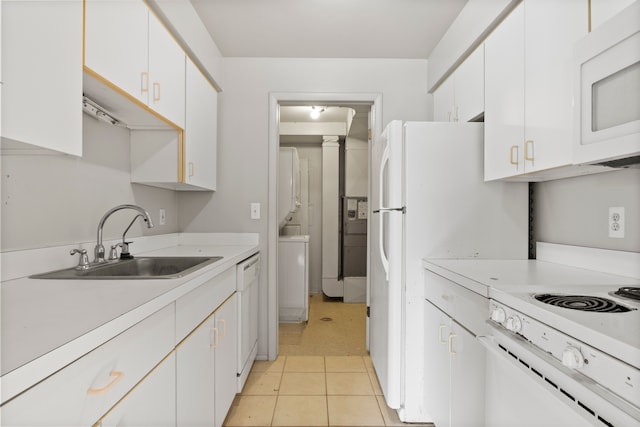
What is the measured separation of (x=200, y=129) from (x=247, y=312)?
4.08 feet

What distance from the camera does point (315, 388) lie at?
86.4 inches

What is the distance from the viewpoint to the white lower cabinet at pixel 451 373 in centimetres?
125

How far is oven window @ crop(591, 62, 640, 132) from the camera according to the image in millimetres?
871

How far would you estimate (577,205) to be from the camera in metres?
1.56

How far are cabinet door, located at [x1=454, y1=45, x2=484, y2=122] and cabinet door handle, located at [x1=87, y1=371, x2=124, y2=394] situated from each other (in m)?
1.99

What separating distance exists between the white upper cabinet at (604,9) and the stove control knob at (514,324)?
101 centimetres

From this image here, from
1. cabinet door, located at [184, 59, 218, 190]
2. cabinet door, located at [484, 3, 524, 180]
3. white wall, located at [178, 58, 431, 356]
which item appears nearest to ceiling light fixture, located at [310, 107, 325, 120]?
white wall, located at [178, 58, 431, 356]

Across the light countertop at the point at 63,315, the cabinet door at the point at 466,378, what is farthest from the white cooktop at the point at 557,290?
the light countertop at the point at 63,315

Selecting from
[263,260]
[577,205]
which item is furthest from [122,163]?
[577,205]

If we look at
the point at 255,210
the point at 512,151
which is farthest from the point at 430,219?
the point at 255,210

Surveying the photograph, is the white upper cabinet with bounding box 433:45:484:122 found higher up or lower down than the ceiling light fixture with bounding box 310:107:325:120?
lower down

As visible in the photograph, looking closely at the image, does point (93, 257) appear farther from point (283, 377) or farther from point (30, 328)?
point (283, 377)

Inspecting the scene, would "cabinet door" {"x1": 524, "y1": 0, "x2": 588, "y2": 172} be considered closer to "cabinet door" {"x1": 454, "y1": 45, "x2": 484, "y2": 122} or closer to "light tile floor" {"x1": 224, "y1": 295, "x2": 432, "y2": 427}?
"cabinet door" {"x1": 454, "y1": 45, "x2": 484, "y2": 122}

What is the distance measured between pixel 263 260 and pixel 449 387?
63.8 inches
